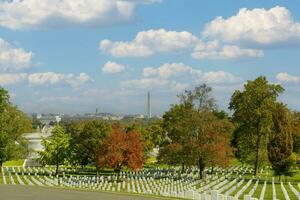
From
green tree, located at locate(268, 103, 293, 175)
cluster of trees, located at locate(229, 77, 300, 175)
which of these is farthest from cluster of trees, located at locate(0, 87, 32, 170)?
green tree, located at locate(268, 103, 293, 175)

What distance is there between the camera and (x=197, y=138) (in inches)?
2429

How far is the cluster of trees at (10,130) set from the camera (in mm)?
63750

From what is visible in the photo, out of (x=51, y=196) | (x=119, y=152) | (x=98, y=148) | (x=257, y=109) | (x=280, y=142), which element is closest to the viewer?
(x=51, y=196)

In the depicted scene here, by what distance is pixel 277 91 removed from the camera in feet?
220

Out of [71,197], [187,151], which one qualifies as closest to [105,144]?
[187,151]

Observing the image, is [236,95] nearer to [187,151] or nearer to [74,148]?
[187,151]

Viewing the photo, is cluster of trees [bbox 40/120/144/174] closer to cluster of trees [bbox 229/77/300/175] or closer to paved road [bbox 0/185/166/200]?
cluster of trees [bbox 229/77/300/175]

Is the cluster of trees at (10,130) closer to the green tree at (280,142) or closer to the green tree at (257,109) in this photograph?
the green tree at (257,109)

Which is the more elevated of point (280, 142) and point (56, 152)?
point (280, 142)

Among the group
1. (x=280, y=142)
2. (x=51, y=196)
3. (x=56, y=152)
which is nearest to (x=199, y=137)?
(x=280, y=142)

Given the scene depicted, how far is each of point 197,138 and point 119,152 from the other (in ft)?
29.2

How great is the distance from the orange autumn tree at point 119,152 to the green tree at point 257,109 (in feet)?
48.8

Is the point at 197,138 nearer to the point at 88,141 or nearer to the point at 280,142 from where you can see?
the point at 280,142

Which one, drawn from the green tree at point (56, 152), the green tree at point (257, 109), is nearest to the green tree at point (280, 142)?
the green tree at point (257, 109)
